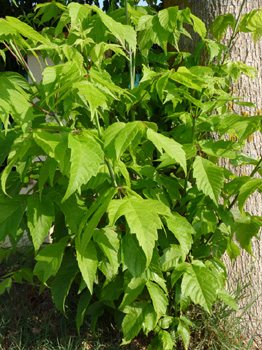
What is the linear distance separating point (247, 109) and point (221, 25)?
1.73ft

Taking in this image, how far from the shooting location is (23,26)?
1.27m

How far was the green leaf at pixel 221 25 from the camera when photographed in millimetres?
1942

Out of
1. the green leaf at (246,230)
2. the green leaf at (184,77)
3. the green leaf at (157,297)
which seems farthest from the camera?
the green leaf at (246,230)

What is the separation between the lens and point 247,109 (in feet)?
7.30

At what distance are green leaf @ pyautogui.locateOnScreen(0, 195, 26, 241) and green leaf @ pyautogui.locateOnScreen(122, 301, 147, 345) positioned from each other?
72cm

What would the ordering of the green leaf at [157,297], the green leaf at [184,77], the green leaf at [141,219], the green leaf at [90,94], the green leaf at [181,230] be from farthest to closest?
1. the green leaf at [157,297]
2. the green leaf at [181,230]
3. the green leaf at [184,77]
4. the green leaf at [141,219]
5. the green leaf at [90,94]

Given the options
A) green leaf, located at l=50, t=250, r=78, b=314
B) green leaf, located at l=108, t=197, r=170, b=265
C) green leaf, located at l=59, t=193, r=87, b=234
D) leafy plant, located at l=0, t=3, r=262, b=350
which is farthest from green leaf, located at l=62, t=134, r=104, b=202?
green leaf, located at l=50, t=250, r=78, b=314

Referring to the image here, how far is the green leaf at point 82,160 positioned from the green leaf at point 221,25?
116cm

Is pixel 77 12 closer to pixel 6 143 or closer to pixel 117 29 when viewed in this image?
pixel 117 29

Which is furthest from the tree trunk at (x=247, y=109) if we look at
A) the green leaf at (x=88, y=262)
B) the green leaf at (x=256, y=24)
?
the green leaf at (x=88, y=262)

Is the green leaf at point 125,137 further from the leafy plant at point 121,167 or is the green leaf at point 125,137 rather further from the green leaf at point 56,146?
the green leaf at point 56,146

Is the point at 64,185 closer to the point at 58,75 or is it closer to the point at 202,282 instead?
the point at 58,75

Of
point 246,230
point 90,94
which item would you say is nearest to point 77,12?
point 90,94

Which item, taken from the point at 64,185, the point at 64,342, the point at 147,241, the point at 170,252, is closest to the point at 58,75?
the point at 64,185
